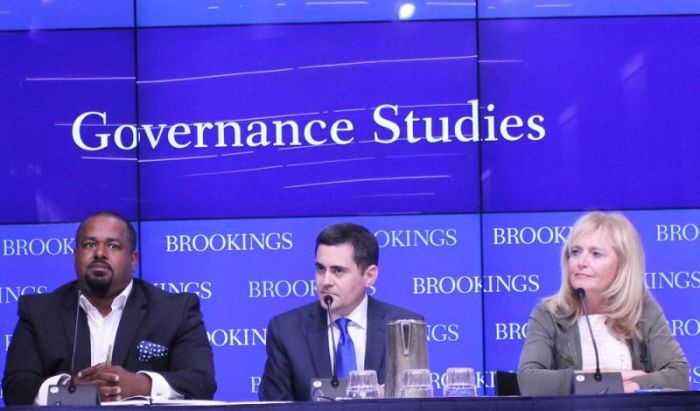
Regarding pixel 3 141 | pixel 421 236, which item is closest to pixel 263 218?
pixel 421 236

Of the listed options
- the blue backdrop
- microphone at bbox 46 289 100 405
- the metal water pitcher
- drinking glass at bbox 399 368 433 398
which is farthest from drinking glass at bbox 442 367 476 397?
the blue backdrop

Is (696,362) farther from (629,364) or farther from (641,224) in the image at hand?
(629,364)

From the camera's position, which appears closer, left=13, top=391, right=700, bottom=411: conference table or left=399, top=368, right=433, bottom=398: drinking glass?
left=13, top=391, right=700, bottom=411: conference table

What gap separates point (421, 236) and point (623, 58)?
3.83ft

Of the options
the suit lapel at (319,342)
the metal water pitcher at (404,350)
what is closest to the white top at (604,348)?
the suit lapel at (319,342)

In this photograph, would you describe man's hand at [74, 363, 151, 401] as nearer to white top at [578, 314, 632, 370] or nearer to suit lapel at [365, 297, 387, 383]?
suit lapel at [365, 297, 387, 383]

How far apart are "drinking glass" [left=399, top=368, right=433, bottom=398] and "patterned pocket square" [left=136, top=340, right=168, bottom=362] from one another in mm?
1352

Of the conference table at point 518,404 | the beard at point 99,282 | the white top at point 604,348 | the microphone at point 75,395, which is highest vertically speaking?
the beard at point 99,282

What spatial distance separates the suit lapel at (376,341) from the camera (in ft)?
16.4

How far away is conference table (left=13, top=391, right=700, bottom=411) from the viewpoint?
3.31 meters

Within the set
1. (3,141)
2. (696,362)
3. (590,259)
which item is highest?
(3,141)

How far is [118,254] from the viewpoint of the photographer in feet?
16.6

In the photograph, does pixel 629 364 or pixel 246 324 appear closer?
pixel 629 364

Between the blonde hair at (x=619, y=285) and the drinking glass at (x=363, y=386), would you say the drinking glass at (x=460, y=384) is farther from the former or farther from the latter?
the blonde hair at (x=619, y=285)
